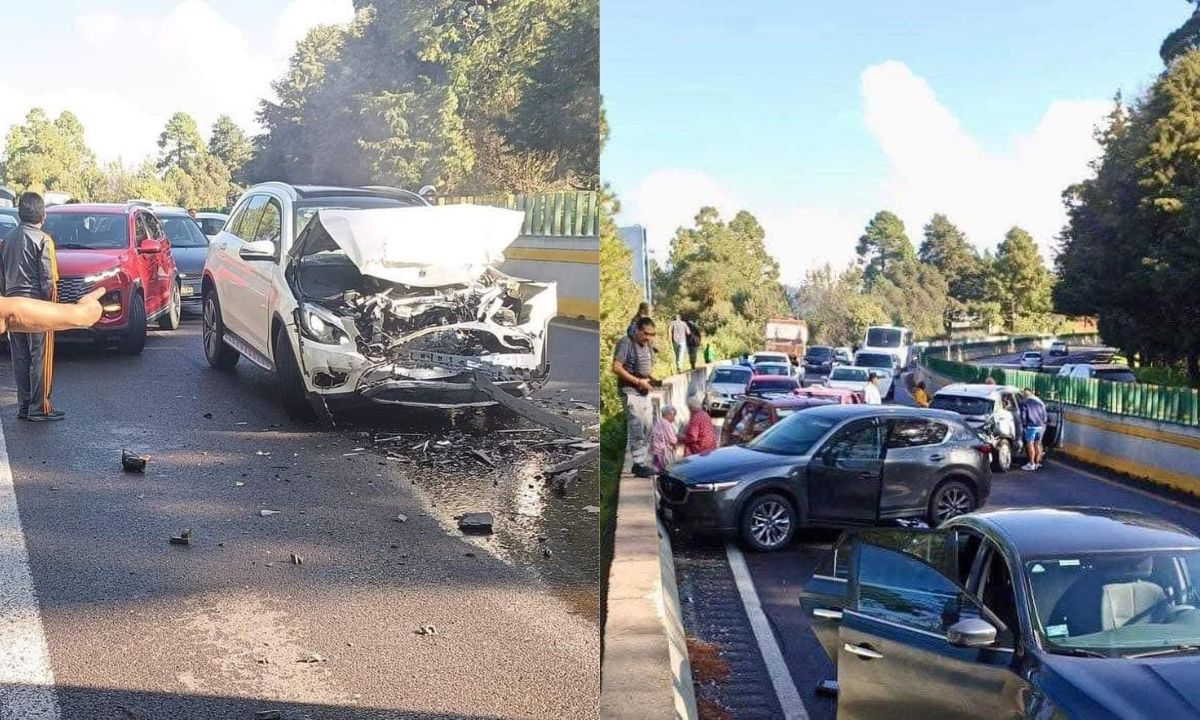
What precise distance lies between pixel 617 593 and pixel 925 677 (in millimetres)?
2573

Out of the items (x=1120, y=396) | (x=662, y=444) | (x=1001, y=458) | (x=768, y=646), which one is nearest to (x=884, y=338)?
(x=1120, y=396)

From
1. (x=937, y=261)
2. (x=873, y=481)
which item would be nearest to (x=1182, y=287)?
(x=873, y=481)

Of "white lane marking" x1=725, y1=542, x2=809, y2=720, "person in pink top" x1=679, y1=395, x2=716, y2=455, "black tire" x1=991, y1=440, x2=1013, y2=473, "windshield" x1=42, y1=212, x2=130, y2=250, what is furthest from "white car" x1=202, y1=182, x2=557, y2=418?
"black tire" x1=991, y1=440, x2=1013, y2=473

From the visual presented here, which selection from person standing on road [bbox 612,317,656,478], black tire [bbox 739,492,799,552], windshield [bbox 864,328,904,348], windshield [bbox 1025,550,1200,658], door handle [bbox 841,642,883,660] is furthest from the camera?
windshield [bbox 864,328,904,348]

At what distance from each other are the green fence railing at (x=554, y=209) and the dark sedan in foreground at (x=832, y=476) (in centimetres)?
1022

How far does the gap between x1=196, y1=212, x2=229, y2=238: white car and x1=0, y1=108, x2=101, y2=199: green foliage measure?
252 millimetres

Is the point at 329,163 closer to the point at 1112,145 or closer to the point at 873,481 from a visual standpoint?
the point at 873,481

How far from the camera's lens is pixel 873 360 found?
153 feet

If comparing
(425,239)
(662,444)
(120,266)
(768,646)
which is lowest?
(768,646)

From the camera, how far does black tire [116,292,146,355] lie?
3387 millimetres

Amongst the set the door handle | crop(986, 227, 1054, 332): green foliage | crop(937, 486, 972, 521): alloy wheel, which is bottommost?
crop(937, 486, 972, 521): alloy wheel

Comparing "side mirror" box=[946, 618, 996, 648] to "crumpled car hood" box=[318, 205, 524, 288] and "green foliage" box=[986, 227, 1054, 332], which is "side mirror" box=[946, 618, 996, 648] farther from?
"green foliage" box=[986, 227, 1054, 332]

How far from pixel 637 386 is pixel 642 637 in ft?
14.4

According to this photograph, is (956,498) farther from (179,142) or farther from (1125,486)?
(179,142)
